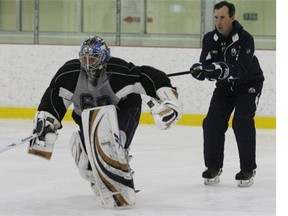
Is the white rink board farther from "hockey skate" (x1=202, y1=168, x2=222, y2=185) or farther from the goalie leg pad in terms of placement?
the goalie leg pad

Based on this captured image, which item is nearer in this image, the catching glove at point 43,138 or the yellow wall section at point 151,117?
the catching glove at point 43,138

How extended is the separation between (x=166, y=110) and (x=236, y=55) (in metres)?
0.94

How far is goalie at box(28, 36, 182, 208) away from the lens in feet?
12.2

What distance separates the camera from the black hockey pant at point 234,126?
4543 millimetres

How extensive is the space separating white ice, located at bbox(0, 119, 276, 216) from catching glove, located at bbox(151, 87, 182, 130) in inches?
14.9

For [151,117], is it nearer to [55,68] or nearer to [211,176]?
[55,68]

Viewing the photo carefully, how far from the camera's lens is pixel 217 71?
430 centimetres

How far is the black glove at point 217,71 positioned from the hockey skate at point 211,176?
541 mm

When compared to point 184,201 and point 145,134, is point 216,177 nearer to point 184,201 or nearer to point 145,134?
point 184,201

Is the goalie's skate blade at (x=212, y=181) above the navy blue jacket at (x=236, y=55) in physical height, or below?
below

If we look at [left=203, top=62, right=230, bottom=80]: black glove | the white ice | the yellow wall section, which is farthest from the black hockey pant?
the yellow wall section

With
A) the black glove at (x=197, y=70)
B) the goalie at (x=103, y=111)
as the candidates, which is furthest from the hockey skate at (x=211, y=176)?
the goalie at (x=103, y=111)

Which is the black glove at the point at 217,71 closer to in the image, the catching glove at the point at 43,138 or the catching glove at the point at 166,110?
the catching glove at the point at 166,110
